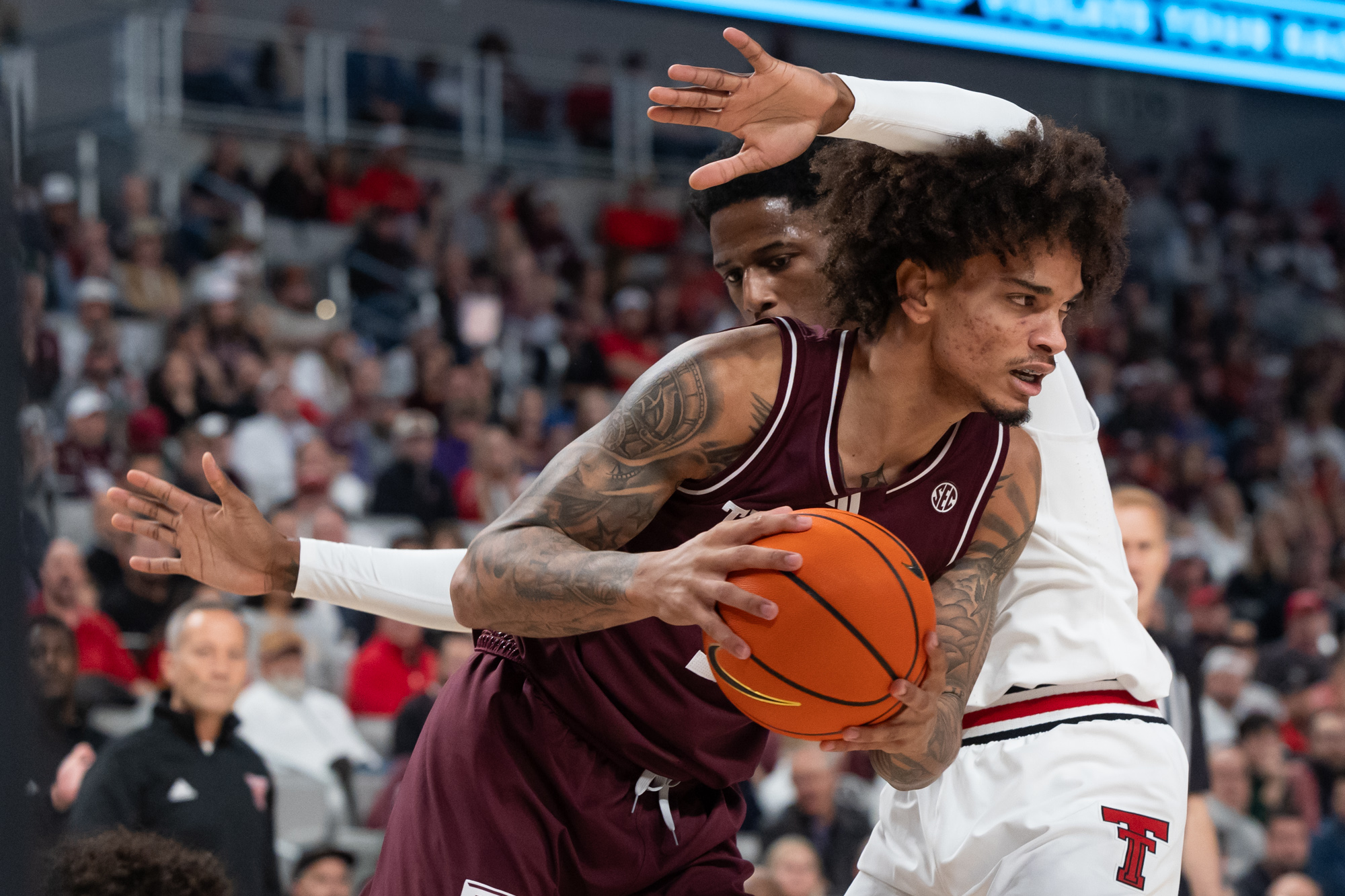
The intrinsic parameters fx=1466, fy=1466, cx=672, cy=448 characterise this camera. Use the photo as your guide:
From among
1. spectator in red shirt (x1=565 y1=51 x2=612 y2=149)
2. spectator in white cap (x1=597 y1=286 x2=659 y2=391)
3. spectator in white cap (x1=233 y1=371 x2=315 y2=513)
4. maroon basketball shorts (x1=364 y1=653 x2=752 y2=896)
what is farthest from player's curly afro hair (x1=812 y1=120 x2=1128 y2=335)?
spectator in red shirt (x1=565 y1=51 x2=612 y2=149)

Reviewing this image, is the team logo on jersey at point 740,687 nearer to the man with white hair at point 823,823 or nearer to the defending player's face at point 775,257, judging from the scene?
the defending player's face at point 775,257

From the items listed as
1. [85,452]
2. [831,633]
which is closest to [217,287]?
[85,452]

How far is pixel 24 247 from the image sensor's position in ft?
3.45

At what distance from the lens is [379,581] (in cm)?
326

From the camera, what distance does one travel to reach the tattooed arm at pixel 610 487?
7.87 ft

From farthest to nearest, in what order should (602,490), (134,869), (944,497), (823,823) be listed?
1. (823,823)
2. (134,869)
3. (944,497)
4. (602,490)

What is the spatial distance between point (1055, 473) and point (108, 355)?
7267 mm

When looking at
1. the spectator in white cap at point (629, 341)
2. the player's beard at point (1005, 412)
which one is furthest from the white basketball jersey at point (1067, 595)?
the spectator in white cap at point (629, 341)

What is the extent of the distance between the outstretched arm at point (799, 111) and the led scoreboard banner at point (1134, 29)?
528cm

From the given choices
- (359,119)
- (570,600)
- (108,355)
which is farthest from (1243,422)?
(570,600)

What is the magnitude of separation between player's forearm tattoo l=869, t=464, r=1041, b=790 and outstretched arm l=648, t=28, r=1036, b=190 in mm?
679

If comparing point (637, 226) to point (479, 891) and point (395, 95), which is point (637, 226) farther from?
point (479, 891)

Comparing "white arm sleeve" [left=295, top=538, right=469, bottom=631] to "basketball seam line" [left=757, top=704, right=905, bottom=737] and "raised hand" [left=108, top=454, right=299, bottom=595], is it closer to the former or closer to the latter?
"raised hand" [left=108, top=454, right=299, bottom=595]

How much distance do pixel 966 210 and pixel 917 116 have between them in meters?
0.20
